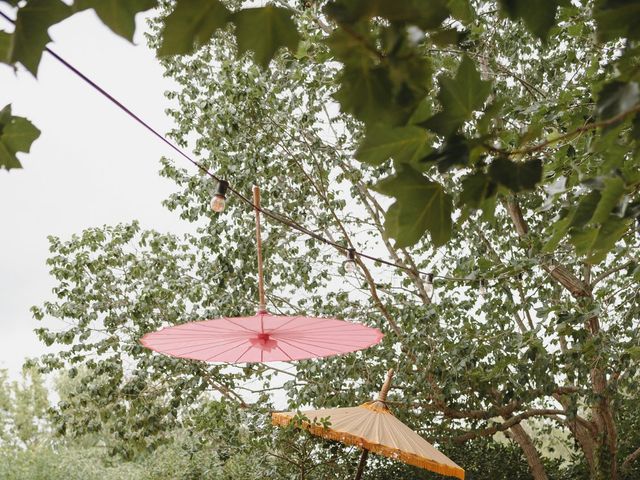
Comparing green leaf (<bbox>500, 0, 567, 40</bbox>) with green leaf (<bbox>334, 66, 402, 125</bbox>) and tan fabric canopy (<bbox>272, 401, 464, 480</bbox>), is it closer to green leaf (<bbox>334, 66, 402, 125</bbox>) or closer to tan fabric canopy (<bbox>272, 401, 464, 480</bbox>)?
green leaf (<bbox>334, 66, 402, 125</bbox>)

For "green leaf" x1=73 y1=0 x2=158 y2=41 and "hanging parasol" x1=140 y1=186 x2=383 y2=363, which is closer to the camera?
"green leaf" x1=73 y1=0 x2=158 y2=41

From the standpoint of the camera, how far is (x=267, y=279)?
5258 millimetres

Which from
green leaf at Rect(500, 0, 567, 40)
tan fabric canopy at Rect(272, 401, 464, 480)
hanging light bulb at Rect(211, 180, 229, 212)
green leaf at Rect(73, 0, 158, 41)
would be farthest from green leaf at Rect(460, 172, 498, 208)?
tan fabric canopy at Rect(272, 401, 464, 480)

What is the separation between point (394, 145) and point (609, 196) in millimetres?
207

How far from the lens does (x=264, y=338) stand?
9.35 feet

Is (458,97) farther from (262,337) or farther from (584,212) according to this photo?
(262,337)

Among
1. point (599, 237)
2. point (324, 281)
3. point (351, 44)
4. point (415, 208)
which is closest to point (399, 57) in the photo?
point (351, 44)

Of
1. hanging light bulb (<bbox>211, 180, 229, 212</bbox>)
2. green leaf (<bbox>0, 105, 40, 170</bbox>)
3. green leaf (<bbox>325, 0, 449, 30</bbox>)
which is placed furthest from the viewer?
hanging light bulb (<bbox>211, 180, 229, 212</bbox>)

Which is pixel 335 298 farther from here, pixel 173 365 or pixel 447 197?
pixel 447 197

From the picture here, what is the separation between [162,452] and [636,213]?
786 centimetres

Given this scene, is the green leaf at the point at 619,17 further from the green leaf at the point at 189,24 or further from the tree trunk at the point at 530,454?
the tree trunk at the point at 530,454

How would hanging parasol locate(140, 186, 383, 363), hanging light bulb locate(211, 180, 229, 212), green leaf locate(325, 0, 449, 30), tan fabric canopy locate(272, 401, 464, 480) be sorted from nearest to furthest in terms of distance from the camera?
green leaf locate(325, 0, 449, 30), hanging light bulb locate(211, 180, 229, 212), hanging parasol locate(140, 186, 383, 363), tan fabric canopy locate(272, 401, 464, 480)

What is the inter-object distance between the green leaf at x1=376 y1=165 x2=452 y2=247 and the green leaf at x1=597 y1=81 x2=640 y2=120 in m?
0.12

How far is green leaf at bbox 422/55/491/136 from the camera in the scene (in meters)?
0.45
